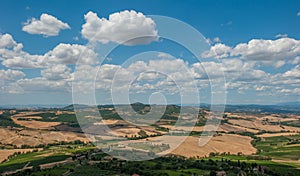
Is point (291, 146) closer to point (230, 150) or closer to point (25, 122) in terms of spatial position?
point (230, 150)

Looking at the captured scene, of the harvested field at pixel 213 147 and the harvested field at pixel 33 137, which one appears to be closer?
the harvested field at pixel 213 147

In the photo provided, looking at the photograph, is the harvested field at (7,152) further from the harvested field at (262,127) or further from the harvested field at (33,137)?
the harvested field at (262,127)

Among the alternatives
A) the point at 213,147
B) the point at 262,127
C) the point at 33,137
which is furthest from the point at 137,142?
the point at 262,127

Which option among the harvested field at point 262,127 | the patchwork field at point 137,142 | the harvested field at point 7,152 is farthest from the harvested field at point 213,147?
the harvested field at point 262,127

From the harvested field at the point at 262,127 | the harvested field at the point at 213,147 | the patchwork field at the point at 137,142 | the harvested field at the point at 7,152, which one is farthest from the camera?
the harvested field at the point at 262,127

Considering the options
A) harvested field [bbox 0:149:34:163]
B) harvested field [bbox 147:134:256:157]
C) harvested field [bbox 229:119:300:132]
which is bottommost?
harvested field [bbox 0:149:34:163]

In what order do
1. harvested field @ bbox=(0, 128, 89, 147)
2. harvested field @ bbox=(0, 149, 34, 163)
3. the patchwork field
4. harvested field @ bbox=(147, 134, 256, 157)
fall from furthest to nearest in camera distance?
harvested field @ bbox=(0, 128, 89, 147) → harvested field @ bbox=(147, 134, 256, 157) → harvested field @ bbox=(0, 149, 34, 163) → the patchwork field

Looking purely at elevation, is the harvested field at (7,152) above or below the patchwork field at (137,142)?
below

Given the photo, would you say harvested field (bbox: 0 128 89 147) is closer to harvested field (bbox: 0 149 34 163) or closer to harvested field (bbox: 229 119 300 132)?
harvested field (bbox: 0 149 34 163)

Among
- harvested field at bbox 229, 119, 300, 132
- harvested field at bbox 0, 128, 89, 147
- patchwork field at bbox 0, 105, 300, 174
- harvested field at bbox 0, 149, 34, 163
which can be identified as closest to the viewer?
patchwork field at bbox 0, 105, 300, 174

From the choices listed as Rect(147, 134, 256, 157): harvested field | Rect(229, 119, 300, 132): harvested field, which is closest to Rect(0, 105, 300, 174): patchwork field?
Rect(147, 134, 256, 157): harvested field

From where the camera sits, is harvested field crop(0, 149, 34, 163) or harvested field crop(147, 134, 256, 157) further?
harvested field crop(147, 134, 256, 157)
